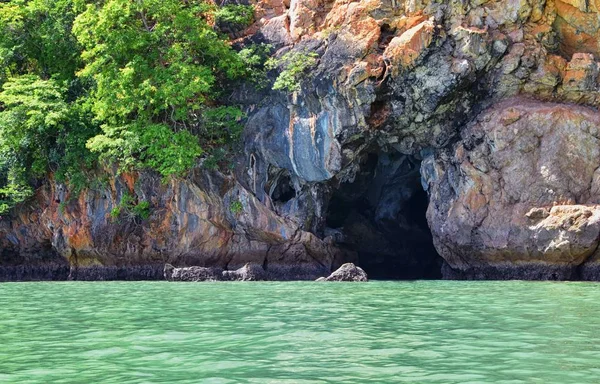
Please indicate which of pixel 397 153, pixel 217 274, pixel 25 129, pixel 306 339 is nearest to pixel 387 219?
pixel 397 153

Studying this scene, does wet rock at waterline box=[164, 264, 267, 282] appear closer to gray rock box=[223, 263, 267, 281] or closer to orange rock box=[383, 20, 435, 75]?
gray rock box=[223, 263, 267, 281]

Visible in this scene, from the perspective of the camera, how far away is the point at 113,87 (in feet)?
80.4

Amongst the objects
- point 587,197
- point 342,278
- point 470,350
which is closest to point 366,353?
point 470,350

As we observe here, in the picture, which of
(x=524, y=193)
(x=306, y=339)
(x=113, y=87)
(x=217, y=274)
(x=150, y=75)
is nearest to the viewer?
(x=306, y=339)

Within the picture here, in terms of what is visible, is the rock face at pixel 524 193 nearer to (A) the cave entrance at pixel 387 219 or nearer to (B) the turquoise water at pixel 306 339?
(A) the cave entrance at pixel 387 219

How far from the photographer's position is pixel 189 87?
23859 mm

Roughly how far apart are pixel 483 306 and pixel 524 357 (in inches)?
201

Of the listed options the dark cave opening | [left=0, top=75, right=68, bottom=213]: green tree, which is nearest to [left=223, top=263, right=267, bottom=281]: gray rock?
the dark cave opening

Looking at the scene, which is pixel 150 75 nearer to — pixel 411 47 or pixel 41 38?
pixel 41 38

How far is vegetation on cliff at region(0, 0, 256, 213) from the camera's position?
2444 centimetres

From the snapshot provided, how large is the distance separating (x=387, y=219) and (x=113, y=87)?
36.1 ft

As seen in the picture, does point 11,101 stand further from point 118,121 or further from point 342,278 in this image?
point 342,278

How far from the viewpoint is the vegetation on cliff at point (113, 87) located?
80.2 feet

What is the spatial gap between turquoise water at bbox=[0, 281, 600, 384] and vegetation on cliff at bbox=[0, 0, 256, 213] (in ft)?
32.7
